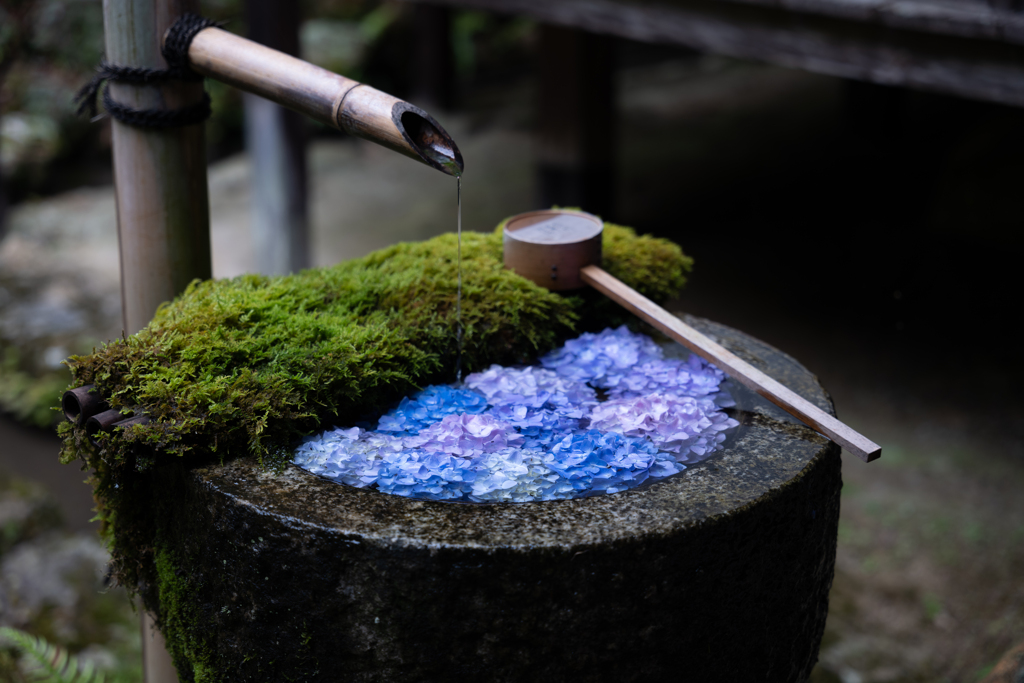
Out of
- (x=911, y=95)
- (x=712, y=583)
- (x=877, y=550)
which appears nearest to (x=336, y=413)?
(x=712, y=583)

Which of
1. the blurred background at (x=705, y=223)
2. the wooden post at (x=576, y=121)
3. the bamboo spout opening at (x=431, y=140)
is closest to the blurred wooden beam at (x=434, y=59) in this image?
the blurred background at (x=705, y=223)

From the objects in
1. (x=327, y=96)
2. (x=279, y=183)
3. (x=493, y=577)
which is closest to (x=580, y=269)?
(x=327, y=96)

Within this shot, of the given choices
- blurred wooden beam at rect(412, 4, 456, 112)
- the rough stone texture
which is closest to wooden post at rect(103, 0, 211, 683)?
the rough stone texture

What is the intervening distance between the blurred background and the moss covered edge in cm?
54

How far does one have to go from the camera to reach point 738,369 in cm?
214

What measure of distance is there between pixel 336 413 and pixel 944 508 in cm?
394

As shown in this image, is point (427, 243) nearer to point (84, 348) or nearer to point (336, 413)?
point (336, 413)

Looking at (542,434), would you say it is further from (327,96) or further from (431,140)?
(327,96)

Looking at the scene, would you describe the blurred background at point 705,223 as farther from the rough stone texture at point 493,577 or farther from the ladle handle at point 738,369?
the ladle handle at point 738,369

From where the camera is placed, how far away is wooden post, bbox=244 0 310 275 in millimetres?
6430

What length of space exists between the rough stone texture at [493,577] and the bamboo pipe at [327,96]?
0.73 m

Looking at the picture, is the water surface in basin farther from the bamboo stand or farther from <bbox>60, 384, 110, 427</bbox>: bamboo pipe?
the bamboo stand

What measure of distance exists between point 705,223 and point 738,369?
6193 mm

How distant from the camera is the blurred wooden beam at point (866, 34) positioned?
3605mm
